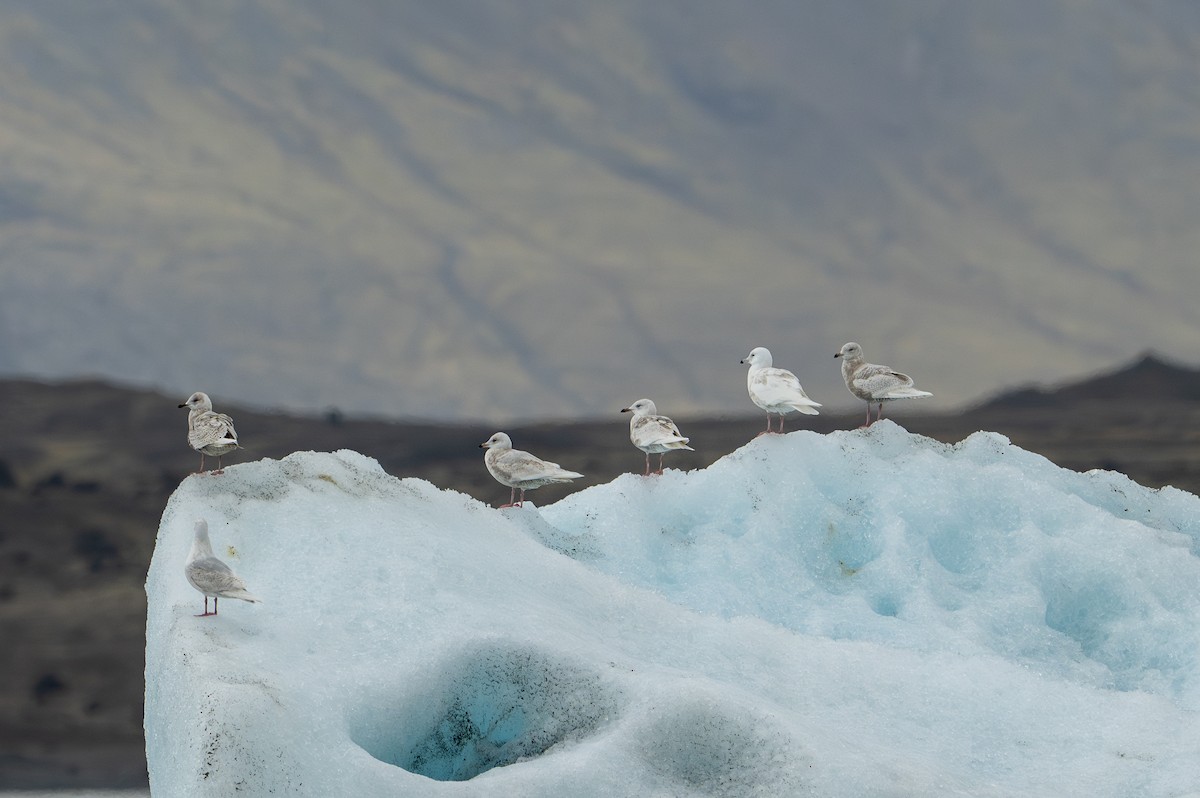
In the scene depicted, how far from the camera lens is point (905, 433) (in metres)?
12.4

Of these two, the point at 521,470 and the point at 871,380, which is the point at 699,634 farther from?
the point at 871,380

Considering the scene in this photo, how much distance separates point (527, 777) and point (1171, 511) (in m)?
8.59

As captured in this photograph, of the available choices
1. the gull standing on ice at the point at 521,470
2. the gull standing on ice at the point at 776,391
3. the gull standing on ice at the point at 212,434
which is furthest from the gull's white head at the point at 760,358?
the gull standing on ice at the point at 212,434

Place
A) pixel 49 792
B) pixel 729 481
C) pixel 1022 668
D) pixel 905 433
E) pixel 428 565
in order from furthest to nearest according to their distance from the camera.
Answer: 1. pixel 49 792
2. pixel 905 433
3. pixel 729 481
4. pixel 1022 668
5. pixel 428 565

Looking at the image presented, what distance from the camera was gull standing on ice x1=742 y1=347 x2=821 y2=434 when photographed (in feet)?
37.8

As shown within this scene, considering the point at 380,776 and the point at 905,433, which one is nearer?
the point at 380,776

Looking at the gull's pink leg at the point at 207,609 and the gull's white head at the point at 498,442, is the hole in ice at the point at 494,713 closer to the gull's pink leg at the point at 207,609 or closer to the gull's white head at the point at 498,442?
the gull's pink leg at the point at 207,609

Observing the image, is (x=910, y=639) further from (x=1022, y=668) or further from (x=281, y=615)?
(x=281, y=615)

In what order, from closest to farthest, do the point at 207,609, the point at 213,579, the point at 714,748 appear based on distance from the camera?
the point at 714,748 < the point at 213,579 < the point at 207,609

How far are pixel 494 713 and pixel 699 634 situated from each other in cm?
170

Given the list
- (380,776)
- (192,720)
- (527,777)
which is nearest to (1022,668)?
(527,777)

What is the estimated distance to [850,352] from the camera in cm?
1232

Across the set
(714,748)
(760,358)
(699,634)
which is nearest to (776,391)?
(760,358)

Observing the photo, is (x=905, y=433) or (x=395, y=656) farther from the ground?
(x=905, y=433)
